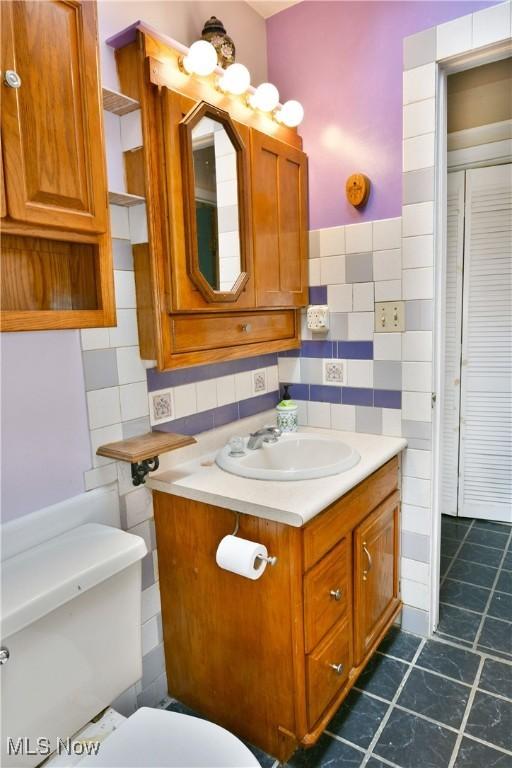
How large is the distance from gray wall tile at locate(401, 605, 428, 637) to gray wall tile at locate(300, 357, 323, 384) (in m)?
0.96

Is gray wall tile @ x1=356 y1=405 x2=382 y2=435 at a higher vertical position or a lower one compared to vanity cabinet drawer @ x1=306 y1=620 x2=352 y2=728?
higher

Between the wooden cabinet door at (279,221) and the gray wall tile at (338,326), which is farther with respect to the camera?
the gray wall tile at (338,326)

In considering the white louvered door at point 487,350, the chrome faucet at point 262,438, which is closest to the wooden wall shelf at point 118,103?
the chrome faucet at point 262,438

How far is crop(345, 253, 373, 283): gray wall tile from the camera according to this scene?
1803mm

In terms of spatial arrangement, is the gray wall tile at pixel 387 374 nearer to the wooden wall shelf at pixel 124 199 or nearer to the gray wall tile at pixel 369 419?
the gray wall tile at pixel 369 419

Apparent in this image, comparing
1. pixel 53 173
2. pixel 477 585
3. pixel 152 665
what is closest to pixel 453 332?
pixel 477 585

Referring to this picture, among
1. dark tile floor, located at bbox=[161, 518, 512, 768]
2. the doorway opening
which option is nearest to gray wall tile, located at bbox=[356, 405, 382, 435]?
the doorway opening

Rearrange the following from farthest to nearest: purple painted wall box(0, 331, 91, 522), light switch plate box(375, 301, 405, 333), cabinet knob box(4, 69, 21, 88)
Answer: light switch plate box(375, 301, 405, 333)
purple painted wall box(0, 331, 91, 522)
cabinet knob box(4, 69, 21, 88)

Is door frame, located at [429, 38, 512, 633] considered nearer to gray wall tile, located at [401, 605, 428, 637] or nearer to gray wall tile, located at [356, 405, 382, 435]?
gray wall tile, located at [401, 605, 428, 637]

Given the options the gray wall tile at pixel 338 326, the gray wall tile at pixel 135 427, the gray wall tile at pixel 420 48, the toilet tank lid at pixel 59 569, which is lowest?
the toilet tank lid at pixel 59 569

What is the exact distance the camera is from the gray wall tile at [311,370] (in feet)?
6.53

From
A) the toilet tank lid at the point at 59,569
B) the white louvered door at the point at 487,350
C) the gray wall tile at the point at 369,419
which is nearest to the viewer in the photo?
the toilet tank lid at the point at 59,569

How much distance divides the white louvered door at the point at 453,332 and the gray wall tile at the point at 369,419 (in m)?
0.81

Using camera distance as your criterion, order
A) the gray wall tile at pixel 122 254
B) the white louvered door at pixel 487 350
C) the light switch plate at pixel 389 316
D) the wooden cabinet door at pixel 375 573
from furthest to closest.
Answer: the white louvered door at pixel 487 350 < the light switch plate at pixel 389 316 < the wooden cabinet door at pixel 375 573 < the gray wall tile at pixel 122 254
